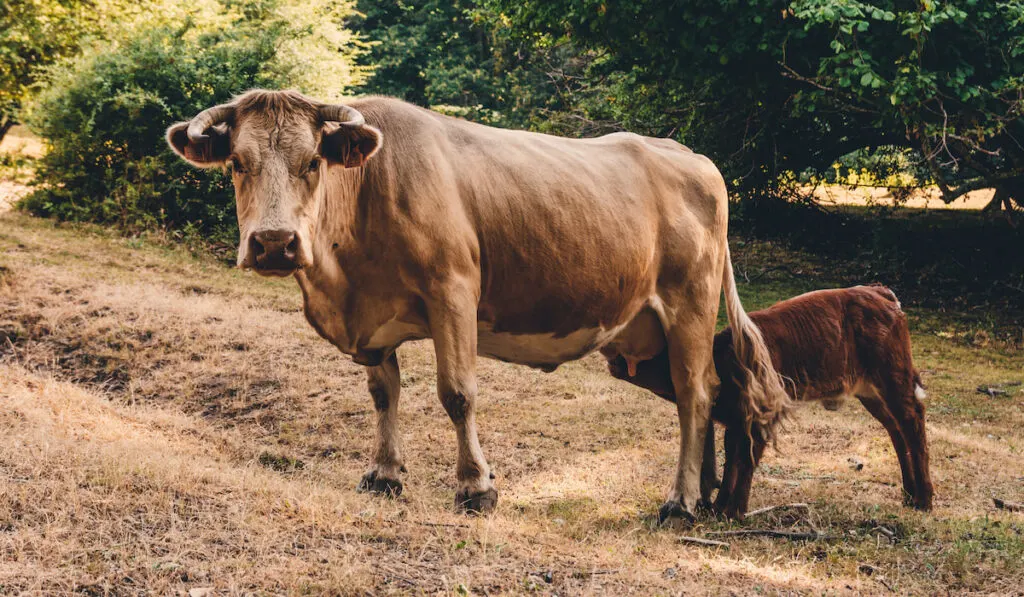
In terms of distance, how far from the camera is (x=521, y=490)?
6.43m

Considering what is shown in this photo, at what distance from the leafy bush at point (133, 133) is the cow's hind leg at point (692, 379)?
994cm

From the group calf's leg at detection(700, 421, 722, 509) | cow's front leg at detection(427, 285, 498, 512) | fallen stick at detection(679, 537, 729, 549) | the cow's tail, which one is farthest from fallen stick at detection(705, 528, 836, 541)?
cow's front leg at detection(427, 285, 498, 512)

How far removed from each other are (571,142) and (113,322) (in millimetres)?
5751

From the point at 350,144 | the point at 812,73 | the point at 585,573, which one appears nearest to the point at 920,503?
the point at 585,573

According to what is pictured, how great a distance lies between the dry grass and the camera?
4.18m

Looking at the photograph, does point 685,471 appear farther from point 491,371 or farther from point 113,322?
point 113,322

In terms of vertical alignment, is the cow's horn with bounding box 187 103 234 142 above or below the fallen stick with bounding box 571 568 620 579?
above

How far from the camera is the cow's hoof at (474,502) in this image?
532 centimetres

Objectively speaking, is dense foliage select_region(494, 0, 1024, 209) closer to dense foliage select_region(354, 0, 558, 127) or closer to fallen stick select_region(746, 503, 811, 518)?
fallen stick select_region(746, 503, 811, 518)

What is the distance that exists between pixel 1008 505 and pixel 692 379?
101 inches

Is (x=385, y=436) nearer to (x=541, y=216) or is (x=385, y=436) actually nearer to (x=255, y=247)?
(x=541, y=216)

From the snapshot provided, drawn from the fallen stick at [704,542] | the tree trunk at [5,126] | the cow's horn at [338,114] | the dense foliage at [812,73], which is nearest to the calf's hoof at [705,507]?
the fallen stick at [704,542]

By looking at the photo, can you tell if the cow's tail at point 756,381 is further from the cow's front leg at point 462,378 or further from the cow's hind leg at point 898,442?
the cow's front leg at point 462,378

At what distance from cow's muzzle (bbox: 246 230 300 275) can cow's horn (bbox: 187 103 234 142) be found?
64 cm
